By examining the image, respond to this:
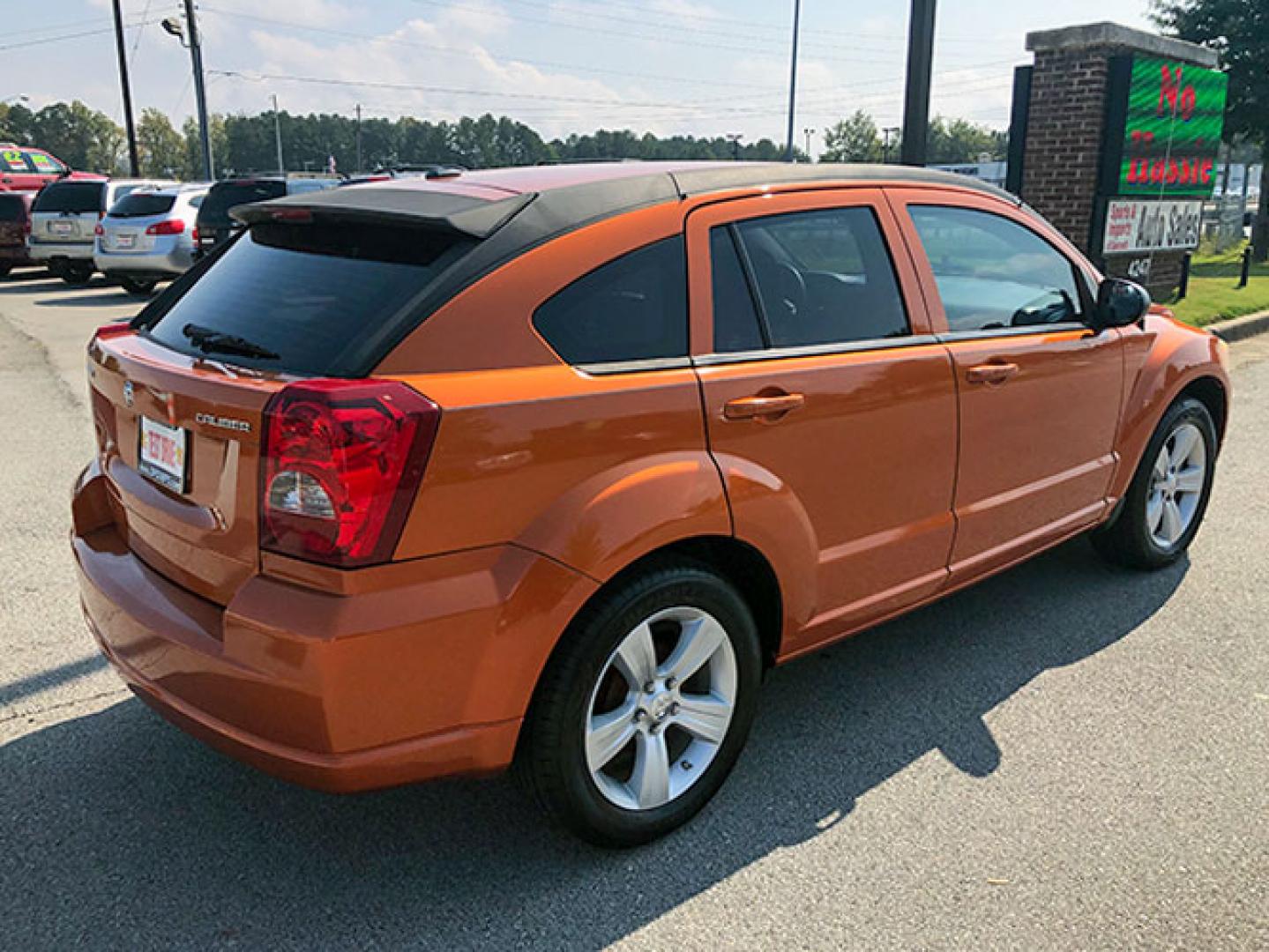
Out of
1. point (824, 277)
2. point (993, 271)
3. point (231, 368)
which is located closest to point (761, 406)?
point (824, 277)

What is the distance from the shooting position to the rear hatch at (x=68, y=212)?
17141 mm

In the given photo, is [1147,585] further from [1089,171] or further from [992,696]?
[1089,171]

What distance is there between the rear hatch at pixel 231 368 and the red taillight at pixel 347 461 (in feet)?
0.25

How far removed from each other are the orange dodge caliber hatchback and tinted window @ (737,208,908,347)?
0.01m

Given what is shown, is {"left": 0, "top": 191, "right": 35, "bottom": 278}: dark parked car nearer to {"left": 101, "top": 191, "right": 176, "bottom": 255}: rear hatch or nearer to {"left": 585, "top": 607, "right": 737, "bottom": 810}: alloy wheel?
{"left": 101, "top": 191, "right": 176, "bottom": 255}: rear hatch

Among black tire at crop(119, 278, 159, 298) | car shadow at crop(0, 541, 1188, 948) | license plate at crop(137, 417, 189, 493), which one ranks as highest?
license plate at crop(137, 417, 189, 493)

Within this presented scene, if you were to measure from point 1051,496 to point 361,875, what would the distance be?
2689mm

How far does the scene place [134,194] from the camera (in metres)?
15.5

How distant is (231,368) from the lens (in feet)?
7.98

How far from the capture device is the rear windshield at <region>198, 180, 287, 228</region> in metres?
14.9

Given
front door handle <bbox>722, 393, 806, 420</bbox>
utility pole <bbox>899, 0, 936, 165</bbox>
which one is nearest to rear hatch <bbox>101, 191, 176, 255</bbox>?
utility pole <bbox>899, 0, 936, 165</bbox>

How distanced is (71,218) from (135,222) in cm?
290

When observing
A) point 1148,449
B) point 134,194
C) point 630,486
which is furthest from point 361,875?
point 134,194

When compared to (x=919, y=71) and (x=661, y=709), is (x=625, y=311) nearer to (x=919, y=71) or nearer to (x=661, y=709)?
(x=661, y=709)
